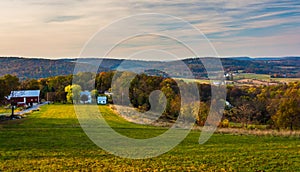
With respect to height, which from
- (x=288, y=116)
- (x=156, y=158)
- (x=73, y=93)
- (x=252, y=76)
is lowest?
(x=156, y=158)

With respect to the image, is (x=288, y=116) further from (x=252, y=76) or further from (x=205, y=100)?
(x=252, y=76)

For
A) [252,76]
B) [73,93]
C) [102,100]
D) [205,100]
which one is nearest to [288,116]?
[205,100]

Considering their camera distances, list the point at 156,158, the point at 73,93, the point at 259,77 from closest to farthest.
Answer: the point at 156,158, the point at 73,93, the point at 259,77

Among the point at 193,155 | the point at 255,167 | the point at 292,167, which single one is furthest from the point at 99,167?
the point at 292,167

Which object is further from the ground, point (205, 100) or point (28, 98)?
point (28, 98)

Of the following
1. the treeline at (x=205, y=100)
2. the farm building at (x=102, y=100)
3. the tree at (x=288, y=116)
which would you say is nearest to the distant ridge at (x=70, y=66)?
the farm building at (x=102, y=100)

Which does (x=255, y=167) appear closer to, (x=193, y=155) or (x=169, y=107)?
(x=193, y=155)

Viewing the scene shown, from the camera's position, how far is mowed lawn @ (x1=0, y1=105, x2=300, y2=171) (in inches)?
527

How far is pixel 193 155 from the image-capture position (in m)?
16.0

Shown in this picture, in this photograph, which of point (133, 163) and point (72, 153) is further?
point (72, 153)

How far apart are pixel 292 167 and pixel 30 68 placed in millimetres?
88996

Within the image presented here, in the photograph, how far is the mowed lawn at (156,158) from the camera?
13.4m

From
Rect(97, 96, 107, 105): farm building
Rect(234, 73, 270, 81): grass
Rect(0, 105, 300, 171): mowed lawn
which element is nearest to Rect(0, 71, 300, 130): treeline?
Rect(97, 96, 107, 105): farm building

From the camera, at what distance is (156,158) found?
50.2ft
